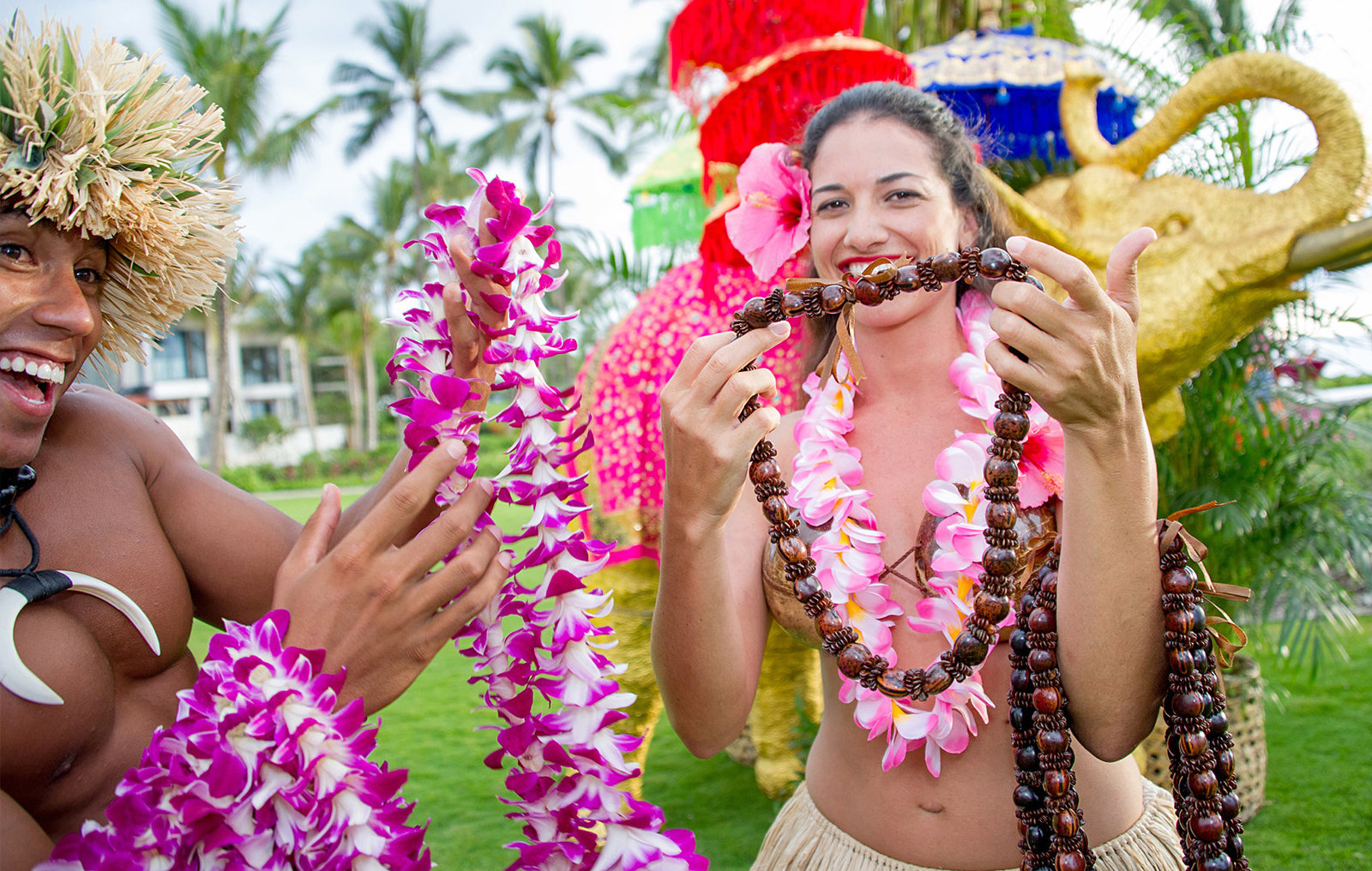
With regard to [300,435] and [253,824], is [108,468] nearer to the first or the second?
[253,824]

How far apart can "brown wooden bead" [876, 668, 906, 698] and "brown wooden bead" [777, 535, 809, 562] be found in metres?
0.22

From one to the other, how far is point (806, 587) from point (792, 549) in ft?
0.22

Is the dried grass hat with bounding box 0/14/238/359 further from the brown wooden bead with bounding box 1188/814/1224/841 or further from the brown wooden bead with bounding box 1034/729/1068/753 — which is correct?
the brown wooden bead with bounding box 1188/814/1224/841

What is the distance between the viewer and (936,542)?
1639mm

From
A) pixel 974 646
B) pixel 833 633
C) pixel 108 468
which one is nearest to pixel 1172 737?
pixel 974 646

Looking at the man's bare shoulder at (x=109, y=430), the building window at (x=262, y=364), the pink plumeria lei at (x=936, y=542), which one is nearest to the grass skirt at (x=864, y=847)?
the pink plumeria lei at (x=936, y=542)

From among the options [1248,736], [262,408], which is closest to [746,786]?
[1248,736]

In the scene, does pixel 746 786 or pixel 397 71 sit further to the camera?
pixel 397 71

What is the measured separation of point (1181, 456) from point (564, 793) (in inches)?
140

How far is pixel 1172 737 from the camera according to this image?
1268 mm

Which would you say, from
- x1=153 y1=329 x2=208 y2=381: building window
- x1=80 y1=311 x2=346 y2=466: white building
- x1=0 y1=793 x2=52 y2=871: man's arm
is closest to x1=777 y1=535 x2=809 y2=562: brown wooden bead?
x1=0 y1=793 x2=52 y2=871: man's arm

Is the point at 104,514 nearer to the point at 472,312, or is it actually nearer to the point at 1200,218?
the point at 472,312

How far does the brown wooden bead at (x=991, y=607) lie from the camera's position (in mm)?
1317

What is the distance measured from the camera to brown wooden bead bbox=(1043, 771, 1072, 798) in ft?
4.33
